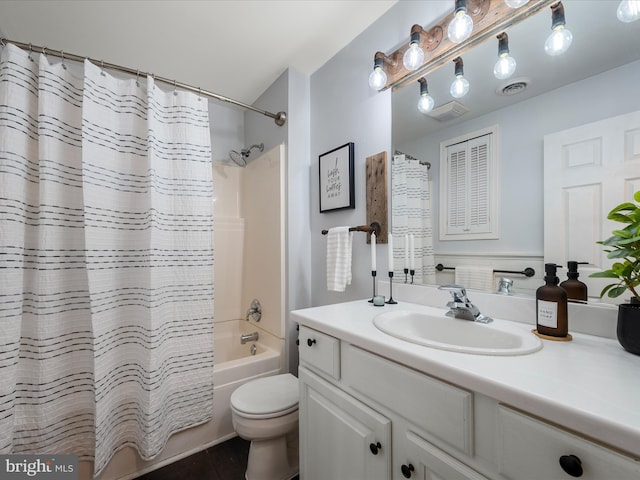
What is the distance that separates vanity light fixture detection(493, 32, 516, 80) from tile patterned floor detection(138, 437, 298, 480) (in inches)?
83.3

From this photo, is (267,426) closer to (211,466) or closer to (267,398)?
(267,398)

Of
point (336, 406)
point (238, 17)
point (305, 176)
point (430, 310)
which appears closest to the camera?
point (336, 406)

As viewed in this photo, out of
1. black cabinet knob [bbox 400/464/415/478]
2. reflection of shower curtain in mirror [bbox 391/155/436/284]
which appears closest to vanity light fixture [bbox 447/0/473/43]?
reflection of shower curtain in mirror [bbox 391/155/436/284]

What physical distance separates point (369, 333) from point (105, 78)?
1.71 m

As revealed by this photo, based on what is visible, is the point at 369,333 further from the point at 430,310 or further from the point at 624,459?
the point at 624,459

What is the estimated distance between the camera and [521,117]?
953 millimetres

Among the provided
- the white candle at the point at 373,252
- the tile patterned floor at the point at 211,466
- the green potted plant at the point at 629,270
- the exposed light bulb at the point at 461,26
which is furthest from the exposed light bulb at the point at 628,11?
the tile patterned floor at the point at 211,466

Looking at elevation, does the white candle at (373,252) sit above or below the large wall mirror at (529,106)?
below

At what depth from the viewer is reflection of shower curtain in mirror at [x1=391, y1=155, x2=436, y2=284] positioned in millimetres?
1231

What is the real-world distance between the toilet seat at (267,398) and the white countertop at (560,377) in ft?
2.23

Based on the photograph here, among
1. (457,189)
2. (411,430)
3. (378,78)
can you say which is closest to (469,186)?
(457,189)

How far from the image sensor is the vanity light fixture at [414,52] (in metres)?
1.18

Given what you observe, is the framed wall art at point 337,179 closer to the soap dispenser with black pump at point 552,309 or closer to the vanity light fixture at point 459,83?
the vanity light fixture at point 459,83

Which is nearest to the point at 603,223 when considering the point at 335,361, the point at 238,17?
the point at 335,361
